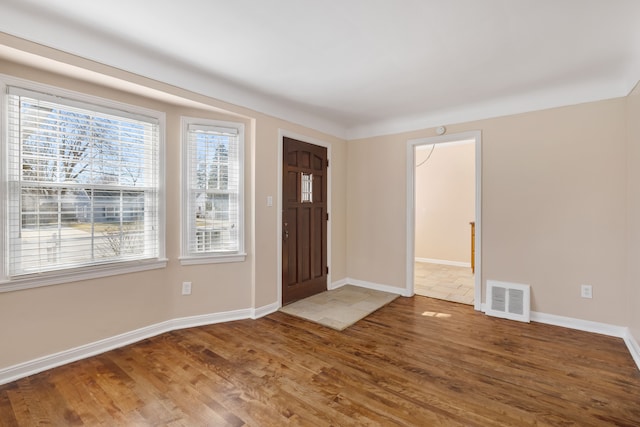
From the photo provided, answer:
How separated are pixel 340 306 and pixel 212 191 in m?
2.03

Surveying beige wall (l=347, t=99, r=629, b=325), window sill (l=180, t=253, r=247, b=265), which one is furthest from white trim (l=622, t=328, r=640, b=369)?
window sill (l=180, t=253, r=247, b=265)

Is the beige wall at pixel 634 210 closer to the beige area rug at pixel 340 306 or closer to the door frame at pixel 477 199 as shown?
the door frame at pixel 477 199

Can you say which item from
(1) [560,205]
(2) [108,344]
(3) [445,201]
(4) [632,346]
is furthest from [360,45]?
(3) [445,201]

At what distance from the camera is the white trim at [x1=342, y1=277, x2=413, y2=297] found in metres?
4.23

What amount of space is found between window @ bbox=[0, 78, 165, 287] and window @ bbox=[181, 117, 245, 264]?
10.8 inches

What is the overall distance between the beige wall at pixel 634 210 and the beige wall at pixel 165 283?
3.19 meters

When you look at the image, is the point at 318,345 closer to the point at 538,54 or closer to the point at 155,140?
the point at 155,140

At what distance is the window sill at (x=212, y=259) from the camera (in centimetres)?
310

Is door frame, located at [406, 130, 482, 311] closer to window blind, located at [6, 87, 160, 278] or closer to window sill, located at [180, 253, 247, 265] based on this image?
window sill, located at [180, 253, 247, 265]

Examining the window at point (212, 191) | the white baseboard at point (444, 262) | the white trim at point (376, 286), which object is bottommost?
the white trim at point (376, 286)

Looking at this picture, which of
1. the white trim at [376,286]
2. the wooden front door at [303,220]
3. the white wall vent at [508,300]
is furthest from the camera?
the white trim at [376,286]

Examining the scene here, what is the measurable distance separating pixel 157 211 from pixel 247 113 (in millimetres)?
1379

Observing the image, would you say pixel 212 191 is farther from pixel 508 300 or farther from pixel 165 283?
pixel 508 300

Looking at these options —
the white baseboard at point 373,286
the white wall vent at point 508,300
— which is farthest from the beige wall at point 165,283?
the white wall vent at point 508,300
